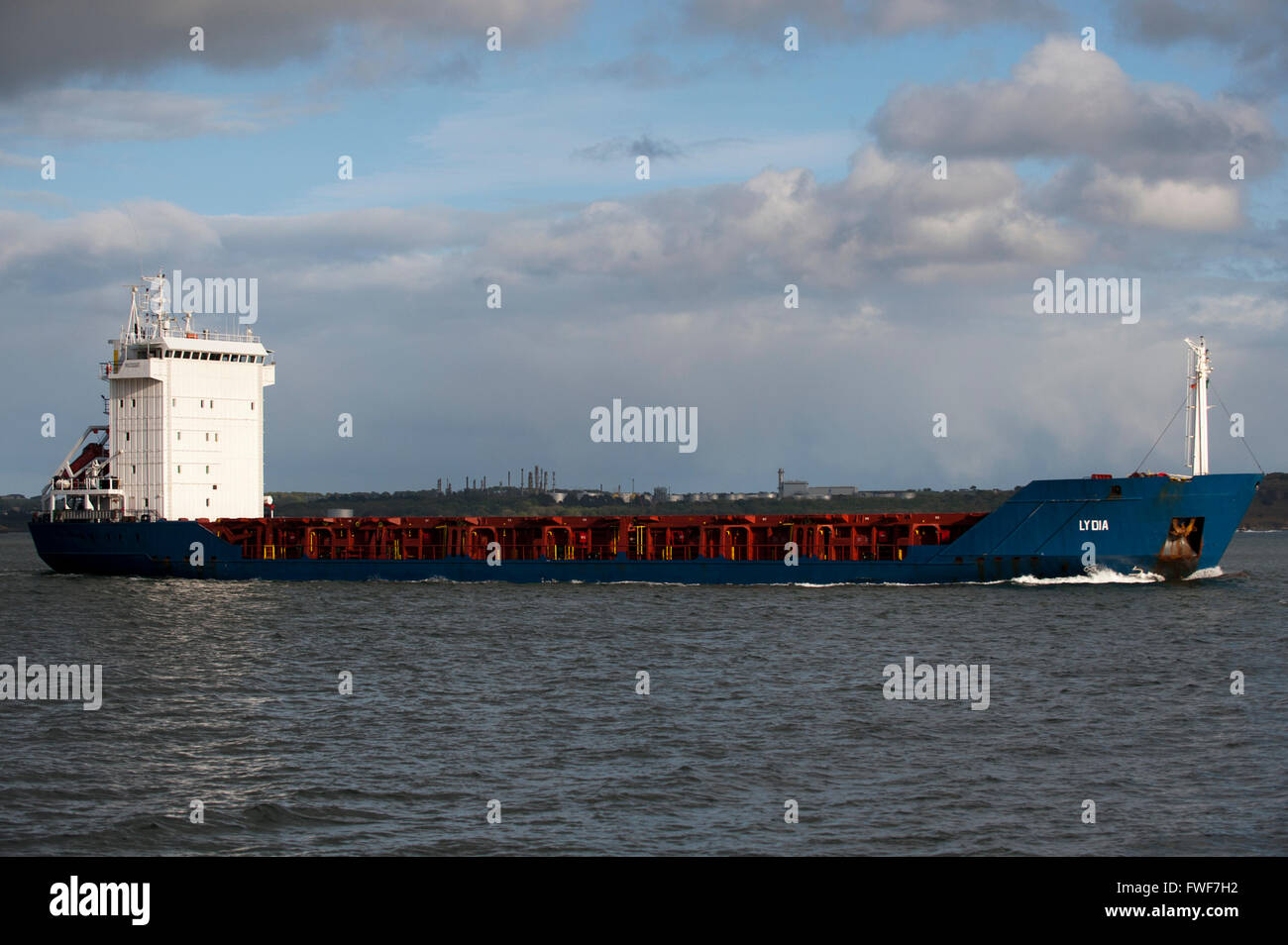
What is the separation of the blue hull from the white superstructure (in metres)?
2.92

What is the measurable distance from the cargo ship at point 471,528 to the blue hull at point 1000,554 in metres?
0.05

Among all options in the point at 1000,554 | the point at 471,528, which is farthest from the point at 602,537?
the point at 1000,554

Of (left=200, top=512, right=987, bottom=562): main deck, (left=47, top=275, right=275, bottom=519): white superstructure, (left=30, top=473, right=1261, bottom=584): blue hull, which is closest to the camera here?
(left=30, top=473, right=1261, bottom=584): blue hull

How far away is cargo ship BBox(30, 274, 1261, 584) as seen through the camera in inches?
1462

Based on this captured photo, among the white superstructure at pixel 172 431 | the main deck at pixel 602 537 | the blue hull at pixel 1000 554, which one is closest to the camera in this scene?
the blue hull at pixel 1000 554

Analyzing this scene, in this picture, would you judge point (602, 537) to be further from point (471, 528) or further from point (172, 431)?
point (172, 431)

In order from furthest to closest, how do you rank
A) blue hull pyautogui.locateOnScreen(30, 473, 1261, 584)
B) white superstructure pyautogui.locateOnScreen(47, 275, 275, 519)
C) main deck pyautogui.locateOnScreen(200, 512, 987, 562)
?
white superstructure pyautogui.locateOnScreen(47, 275, 275, 519) → main deck pyautogui.locateOnScreen(200, 512, 987, 562) → blue hull pyautogui.locateOnScreen(30, 473, 1261, 584)

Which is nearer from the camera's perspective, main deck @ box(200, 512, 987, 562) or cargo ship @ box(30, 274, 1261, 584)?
cargo ship @ box(30, 274, 1261, 584)

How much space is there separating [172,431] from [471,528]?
13.8m

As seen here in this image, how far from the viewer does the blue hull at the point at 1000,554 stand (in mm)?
36406

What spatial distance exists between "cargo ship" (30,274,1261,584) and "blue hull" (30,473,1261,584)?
2.0 inches

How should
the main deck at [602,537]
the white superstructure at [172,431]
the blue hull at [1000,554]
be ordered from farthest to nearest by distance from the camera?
1. the white superstructure at [172,431]
2. the main deck at [602,537]
3. the blue hull at [1000,554]

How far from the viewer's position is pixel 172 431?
48625mm
